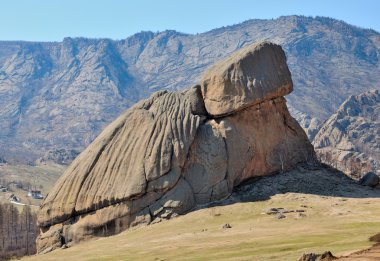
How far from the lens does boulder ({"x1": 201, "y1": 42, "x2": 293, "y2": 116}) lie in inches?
2677

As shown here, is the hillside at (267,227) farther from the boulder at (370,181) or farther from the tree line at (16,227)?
the tree line at (16,227)

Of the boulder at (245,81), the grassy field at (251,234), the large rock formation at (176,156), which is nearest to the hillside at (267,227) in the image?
the grassy field at (251,234)

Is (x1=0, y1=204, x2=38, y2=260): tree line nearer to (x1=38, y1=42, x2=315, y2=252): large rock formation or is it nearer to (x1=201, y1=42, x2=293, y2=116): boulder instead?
(x1=38, y1=42, x2=315, y2=252): large rock formation

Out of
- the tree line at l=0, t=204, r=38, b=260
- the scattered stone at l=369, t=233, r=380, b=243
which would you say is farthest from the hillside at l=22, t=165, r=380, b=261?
the tree line at l=0, t=204, r=38, b=260

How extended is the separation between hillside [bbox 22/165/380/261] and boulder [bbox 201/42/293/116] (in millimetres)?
8695

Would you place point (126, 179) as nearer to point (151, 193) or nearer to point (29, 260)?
point (151, 193)

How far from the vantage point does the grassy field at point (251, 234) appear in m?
43.2

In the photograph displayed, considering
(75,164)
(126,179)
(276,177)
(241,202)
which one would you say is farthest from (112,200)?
(276,177)

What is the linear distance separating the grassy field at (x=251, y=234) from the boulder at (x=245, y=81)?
11.2 metres

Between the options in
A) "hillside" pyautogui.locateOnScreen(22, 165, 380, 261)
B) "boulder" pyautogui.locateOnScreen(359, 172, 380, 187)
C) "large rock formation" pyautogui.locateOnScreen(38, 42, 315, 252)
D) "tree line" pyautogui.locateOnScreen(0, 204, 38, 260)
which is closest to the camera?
"hillside" pyautogui.locateOnScreen(22, 165, 380, 261)

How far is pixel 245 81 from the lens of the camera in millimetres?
68062

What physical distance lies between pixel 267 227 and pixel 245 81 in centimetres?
1927

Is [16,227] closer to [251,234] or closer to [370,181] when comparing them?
[370,181]

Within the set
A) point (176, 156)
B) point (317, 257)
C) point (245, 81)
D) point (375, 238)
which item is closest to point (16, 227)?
point (176, 156)
